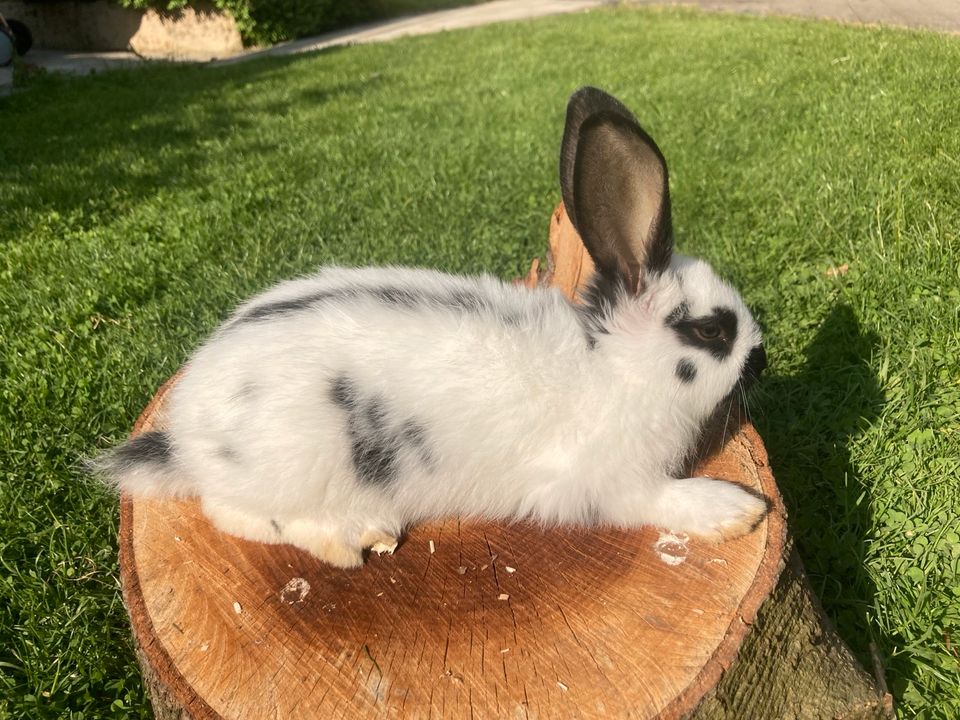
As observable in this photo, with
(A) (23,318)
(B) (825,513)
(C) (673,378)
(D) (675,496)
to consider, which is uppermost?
(C) (673,378)

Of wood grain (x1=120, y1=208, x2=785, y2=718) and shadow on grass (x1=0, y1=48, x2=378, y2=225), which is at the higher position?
wood grain (x1=120, y1=208, x2=785, y2=718)

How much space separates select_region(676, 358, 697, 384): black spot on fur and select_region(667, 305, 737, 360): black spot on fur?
0.17ft

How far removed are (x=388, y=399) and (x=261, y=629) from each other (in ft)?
2.11

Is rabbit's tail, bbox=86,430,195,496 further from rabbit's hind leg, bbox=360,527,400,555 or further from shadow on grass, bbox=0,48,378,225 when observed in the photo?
shadow on grass, bbox=0,48,378,225

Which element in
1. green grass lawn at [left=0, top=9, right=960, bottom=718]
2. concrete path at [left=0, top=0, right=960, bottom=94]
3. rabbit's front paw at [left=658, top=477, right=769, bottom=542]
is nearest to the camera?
rabbit's front paw at [left=658, top=477, right=769, bottom=542]

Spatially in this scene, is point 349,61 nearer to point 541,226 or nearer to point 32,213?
point 32,213

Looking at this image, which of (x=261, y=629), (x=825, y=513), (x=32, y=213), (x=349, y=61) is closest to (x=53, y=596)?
(x=261, y=629)

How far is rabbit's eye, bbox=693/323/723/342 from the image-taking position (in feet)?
6.66

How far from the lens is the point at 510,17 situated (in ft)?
52.2

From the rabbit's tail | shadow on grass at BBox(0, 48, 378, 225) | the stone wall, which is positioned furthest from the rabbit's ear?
the stone wall

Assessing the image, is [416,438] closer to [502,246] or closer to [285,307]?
Result: [285,307]

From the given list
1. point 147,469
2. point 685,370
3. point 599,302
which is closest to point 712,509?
point 685,370

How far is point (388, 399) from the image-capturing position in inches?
74.7

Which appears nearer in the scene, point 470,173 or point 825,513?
point 825,513
